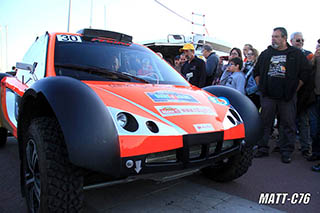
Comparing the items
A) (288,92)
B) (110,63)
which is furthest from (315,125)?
(110,63)

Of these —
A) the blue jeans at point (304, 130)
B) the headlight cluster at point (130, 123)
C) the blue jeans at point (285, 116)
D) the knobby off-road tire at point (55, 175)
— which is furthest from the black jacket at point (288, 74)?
the knobby off-road tire at point (55, 175)

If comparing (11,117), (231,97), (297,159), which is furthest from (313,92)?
(11,117)

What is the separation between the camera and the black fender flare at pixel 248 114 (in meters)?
2.44

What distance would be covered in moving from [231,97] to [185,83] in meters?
0.55

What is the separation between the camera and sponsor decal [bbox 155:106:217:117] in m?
1.98

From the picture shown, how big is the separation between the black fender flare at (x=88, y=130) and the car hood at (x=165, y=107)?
4.4 inches

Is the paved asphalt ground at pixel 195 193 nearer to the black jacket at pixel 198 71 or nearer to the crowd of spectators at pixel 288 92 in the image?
the crowd of spectators at pixel 288 92

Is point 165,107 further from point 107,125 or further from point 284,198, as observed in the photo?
point 284,198

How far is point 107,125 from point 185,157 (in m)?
0.62

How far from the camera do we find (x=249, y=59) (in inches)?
207

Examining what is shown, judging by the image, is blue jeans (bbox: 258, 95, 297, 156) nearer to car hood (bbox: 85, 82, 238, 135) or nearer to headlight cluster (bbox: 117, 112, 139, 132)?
car hood (bbox: 85, 82, 238, 135)

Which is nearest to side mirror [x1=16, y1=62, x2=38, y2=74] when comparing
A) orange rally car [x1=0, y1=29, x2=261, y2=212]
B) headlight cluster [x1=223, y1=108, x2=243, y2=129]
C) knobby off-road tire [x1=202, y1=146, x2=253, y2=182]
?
orange rally car [x1=0, y1=29, x2=261, y2=212]

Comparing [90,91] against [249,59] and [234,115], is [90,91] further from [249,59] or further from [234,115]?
[249,59]

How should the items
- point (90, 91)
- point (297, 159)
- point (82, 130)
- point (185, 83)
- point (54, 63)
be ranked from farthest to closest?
point (297, 159) < point (185, 83) < point (54, 63) < point (90, 91) < point (82, 130)
